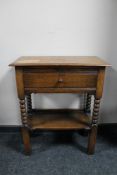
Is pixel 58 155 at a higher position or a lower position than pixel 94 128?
lower

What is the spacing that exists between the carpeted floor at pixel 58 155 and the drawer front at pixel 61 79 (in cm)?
70

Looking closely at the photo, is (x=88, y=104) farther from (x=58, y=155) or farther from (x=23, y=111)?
(x=23, y=111)

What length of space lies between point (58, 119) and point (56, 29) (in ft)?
2.78

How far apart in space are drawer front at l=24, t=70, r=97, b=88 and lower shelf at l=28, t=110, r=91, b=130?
406 mm

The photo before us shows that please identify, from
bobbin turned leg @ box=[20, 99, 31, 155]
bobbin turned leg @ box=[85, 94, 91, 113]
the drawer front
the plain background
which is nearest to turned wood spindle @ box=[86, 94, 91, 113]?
bobbin turned leg @ box=[85, 94, 91, 113]

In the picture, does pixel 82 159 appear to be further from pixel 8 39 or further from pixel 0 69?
pixel 8 39

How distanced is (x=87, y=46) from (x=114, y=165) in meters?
1.11

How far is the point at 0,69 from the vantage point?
1.55 metres

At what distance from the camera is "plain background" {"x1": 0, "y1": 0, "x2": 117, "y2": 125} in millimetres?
1388

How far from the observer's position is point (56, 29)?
1444mm

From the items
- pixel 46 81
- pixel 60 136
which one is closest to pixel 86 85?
pixel 46 81

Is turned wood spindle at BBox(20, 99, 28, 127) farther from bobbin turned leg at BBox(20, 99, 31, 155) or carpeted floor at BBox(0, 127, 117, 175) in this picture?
carpeted floor at BBox(0, 127, 117, 175)

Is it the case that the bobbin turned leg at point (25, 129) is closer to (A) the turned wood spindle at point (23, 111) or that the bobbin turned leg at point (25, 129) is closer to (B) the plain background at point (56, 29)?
(A) the turned wood spindle at point (23, 111)

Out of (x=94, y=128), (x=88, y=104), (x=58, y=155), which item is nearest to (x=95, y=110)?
(x=94, y=128)
